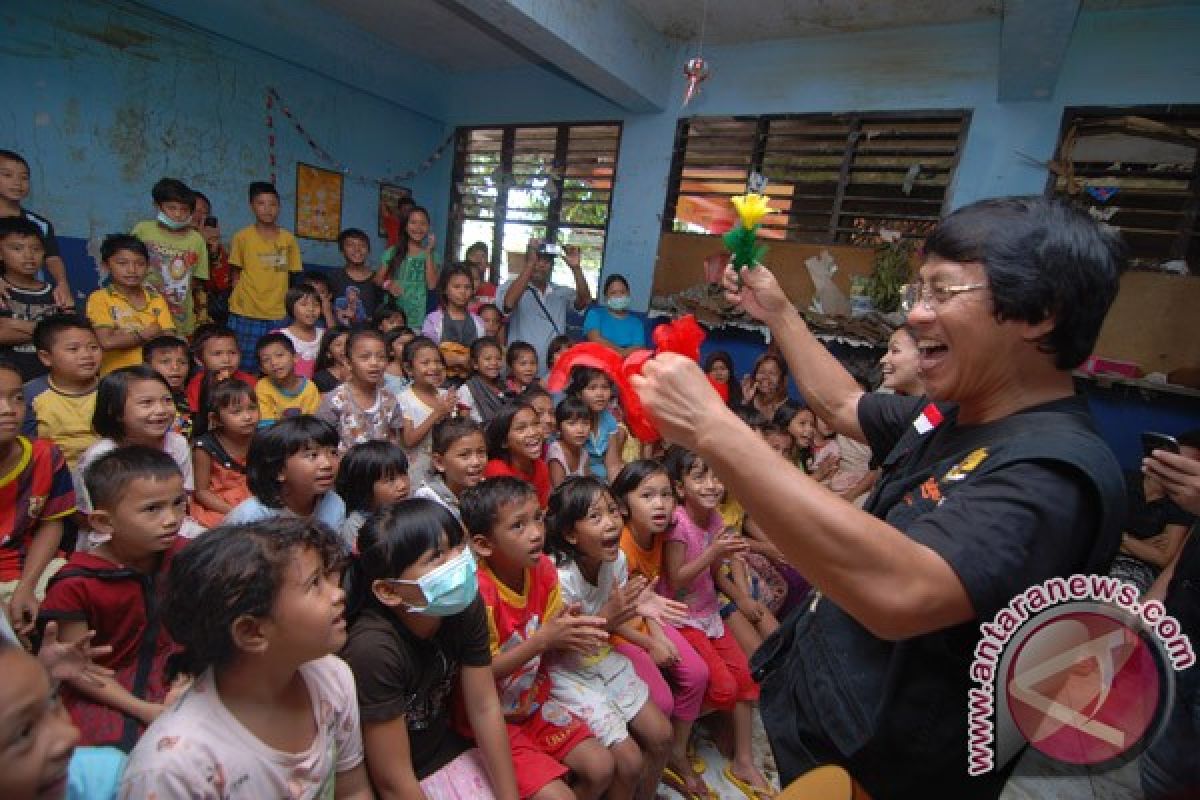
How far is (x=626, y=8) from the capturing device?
5695 mm

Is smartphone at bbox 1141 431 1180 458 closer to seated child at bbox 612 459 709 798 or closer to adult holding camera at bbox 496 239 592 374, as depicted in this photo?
seated child at bbox 612 459 709 798

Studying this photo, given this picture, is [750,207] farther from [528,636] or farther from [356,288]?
[356,288]

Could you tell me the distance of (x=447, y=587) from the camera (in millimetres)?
1608

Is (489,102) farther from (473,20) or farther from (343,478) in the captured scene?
(343,478)

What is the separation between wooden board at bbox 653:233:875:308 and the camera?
220 inches

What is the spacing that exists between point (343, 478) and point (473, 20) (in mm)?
5881

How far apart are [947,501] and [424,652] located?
139cm

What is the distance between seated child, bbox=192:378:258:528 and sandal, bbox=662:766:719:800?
217 cm

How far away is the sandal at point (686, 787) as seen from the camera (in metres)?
2.27

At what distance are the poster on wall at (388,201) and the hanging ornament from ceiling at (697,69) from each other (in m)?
4.21

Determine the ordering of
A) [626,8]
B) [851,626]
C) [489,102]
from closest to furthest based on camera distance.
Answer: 1. [851,626]
2. [626,8]
3. [489,102]

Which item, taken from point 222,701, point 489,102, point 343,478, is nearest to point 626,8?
point 489,102

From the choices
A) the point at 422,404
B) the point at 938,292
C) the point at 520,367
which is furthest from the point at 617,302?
the point at 938,292

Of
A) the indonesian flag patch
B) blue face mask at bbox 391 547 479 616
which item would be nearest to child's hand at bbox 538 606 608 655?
blue face mask at bbox 391 547 479 616
